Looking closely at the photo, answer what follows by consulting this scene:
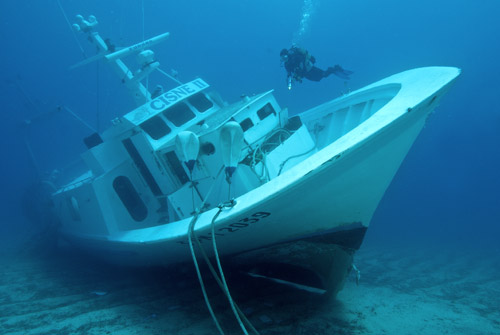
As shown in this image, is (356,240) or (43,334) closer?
(43,334)

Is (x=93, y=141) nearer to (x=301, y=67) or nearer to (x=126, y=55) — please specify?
(x=126, y=55)

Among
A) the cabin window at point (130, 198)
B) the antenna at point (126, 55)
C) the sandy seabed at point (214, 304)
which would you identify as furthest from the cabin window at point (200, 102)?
the sandy seabed at point (214, 304)

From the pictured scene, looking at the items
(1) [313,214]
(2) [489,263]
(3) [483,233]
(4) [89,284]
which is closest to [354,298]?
(1) [313,214]

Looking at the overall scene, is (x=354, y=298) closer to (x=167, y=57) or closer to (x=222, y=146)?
(x=222, y=146)

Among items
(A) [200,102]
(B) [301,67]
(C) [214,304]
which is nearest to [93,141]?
(A) [200,102]

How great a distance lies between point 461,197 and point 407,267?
1723cm

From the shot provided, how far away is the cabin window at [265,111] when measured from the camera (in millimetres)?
5382

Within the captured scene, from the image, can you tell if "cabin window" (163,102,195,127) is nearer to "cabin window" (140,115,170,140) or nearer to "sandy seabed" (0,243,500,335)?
"cabin window" (140,115,170,140)

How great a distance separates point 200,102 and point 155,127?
4.35 ft

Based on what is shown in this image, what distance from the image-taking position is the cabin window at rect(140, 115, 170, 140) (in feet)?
16.7

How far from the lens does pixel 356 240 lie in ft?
11.1

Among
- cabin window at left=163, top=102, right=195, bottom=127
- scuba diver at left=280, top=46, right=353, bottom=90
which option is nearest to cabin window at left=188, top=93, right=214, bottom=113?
cabin window at left=163, top=102, right=195, bottom=127

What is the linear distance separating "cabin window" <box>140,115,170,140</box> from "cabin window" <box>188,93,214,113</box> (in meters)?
0.96

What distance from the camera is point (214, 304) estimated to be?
3.78 metres
